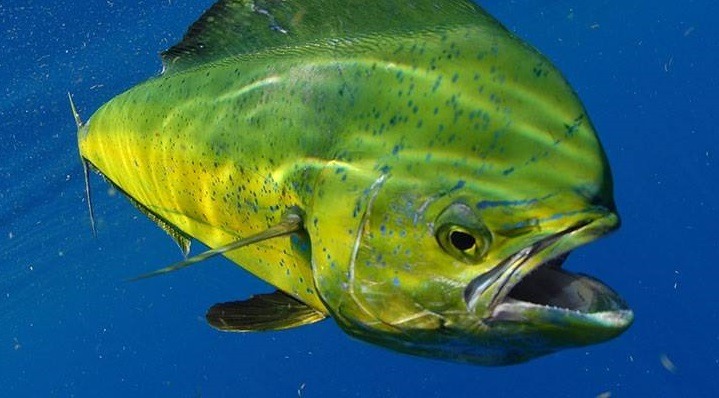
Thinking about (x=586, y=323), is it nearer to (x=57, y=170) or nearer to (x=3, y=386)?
(x=57, y=170)

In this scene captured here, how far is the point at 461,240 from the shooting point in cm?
208

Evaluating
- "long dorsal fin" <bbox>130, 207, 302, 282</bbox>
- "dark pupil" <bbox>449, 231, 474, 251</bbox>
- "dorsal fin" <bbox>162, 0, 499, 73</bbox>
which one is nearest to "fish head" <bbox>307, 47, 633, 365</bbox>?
"dark pupil" <bbox>449, 231, 474, 251</bbox>

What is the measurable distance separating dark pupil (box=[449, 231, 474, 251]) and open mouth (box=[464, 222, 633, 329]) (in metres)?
0.09

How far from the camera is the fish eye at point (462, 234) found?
2.05 metres

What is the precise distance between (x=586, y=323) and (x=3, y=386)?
3124 inches

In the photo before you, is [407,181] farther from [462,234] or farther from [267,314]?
[267,314]

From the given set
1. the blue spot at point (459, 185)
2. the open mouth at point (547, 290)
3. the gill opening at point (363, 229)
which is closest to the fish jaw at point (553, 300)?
the open mouth at point (547, 290)

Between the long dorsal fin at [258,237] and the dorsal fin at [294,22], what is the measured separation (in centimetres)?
68

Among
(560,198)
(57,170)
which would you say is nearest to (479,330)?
(560,198)

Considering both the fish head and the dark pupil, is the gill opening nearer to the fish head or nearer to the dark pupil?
the fish head

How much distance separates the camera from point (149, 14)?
14.5 meters

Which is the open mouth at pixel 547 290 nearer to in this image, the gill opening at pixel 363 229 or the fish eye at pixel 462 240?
the fish eye at pixel 462 240

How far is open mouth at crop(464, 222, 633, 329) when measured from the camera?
1.96 meters

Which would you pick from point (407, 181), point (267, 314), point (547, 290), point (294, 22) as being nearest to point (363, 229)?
point (407, 181)
